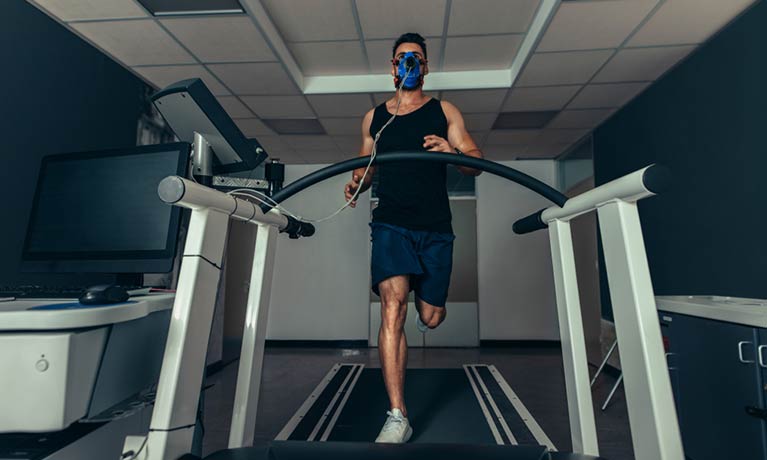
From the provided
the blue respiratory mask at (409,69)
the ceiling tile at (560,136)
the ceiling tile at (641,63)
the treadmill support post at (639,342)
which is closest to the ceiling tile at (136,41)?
the blue respiratory mask at (409,69)

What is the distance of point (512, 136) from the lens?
15.7ft

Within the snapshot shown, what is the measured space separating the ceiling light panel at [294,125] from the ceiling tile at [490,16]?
193 cm

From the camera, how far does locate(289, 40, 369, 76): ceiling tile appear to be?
320 cm

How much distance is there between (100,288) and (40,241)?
68 centimetres

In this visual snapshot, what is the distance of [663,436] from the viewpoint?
2.47 ft

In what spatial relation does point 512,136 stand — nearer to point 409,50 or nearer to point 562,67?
point 562,67

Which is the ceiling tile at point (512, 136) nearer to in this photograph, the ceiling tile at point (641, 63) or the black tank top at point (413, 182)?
the ceiling tile at point (641, 63)

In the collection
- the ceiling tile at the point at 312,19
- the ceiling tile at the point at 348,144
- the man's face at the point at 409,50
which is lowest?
the man's face at the point at 409,50

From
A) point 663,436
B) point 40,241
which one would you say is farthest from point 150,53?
point 663,436

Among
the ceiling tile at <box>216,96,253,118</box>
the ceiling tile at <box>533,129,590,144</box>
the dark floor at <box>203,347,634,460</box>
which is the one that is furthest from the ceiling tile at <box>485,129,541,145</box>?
the ceiling tile at <box>216,96,253,118</box>

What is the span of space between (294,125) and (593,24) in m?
2.97

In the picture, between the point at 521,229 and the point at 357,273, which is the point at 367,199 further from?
the point at 521,229

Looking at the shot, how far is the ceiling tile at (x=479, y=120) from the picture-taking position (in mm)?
4170

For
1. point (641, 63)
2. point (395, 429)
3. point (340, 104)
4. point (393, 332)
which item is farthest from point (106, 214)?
point (641, 63)
